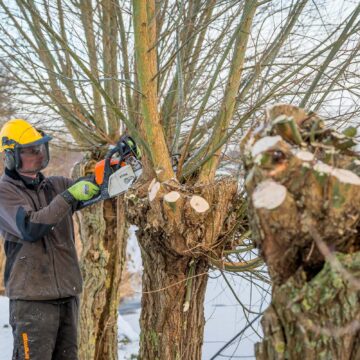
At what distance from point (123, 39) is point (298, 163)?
2.88 m

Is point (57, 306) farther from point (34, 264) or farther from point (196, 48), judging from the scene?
point (196, 48)

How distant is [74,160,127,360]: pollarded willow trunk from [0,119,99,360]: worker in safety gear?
4.49ft

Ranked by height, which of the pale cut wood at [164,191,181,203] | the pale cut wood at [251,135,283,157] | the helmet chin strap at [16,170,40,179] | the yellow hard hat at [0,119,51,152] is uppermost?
the yellow hard hat at [0,119,51,152]

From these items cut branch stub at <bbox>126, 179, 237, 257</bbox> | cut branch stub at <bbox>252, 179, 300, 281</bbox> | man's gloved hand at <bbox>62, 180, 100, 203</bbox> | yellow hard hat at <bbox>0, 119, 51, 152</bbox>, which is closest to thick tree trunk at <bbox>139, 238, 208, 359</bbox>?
cut branch stub at <bbox>126, 179, 237, 257</bbox>

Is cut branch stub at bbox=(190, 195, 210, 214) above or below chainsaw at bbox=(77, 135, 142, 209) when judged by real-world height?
below

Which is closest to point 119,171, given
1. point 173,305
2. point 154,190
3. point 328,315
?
point 154,190

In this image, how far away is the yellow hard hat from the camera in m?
3.01

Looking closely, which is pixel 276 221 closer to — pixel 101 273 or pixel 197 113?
pixel 197 113

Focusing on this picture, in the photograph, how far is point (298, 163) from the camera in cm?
138

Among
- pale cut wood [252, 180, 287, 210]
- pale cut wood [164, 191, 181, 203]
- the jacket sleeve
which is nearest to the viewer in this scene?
pale cut wood [252, 180, 287, 210]

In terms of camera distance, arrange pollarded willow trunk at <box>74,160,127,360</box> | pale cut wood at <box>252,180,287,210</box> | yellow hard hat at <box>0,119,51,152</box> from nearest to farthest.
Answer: pale cut wood at <box>252,180,287,210</box> < yellow hard hat at <box>0,119,51,152</box> < pollarded willow trunk at <box>74,160,127,360</box>

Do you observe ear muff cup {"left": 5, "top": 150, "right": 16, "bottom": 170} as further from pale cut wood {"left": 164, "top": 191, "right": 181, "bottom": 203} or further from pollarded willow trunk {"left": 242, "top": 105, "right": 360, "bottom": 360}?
pollarded willow trunk {"left": 242, "top": 105, "right": 360, "bottom": 360}

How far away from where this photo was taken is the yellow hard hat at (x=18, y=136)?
301 centimetres

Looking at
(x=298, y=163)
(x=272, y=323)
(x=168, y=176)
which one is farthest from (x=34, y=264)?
(x=298, y=163)
